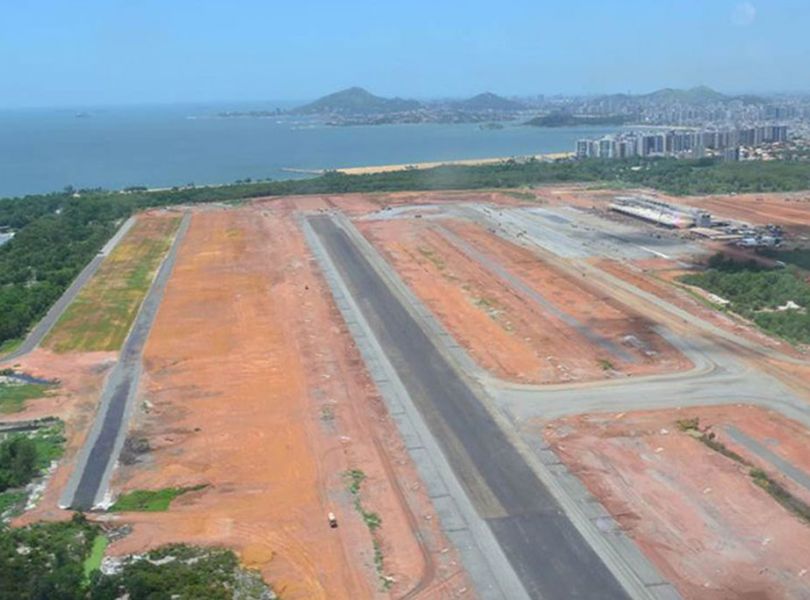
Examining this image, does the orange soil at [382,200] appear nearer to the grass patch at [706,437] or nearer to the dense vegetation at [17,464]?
the grass patch at [706,437]

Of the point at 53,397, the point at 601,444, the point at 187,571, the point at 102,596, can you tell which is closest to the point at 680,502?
the point at 601,444

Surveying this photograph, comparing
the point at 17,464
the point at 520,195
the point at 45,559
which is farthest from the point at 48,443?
the point at 520,195

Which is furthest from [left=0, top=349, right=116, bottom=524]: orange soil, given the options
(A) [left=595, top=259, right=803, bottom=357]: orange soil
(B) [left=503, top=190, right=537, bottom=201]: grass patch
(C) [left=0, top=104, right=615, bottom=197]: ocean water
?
(C) [left=0, top=104, right=615, bottom=197]: ocean water

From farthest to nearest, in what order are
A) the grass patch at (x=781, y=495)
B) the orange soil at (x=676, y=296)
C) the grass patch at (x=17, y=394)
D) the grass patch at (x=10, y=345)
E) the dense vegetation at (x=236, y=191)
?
the dense vegetation at (x=236, y=191), the grass patch at (x=10, y=345), the orange soil at (x=676, y=296), the grass patch at (x=17, y=394), the grass patch at (x=781, y=495)

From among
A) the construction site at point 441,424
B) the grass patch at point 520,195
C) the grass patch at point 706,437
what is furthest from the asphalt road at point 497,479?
the grass patch at point 520,195

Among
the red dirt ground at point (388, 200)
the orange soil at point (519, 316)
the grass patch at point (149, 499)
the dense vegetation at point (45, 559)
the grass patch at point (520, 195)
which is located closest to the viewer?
the dense vegetation at point (45, 559)

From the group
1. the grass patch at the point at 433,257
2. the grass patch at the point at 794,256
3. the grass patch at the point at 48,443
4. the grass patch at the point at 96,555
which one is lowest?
the grass patch at the point at 48,443

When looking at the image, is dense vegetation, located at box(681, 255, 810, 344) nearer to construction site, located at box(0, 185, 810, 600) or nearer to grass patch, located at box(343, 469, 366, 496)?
construction site, located at box(0, 185, 810, 600)

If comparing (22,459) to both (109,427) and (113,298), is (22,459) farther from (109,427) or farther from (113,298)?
(113,298)
